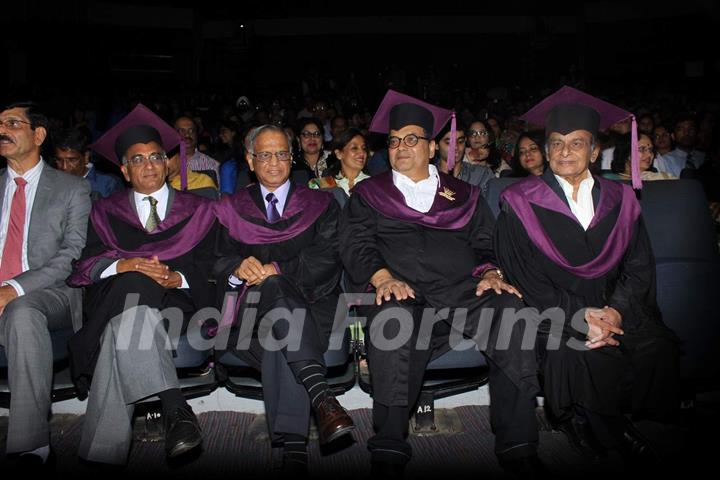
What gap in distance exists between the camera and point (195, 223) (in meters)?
3.78

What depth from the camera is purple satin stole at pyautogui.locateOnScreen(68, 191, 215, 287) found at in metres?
3.62

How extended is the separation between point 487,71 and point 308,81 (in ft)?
21.2

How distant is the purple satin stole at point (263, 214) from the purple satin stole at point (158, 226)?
0.39 ft

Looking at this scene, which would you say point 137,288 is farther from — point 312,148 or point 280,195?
point 312,148

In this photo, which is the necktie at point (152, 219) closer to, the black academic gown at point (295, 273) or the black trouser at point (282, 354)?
the black academic gown at point (295, 273)

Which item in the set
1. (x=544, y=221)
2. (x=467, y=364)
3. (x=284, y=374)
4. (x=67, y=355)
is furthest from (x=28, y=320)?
(x=544, y=221)

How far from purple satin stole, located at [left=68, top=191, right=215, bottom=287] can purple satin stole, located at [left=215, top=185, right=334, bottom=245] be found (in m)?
0.12

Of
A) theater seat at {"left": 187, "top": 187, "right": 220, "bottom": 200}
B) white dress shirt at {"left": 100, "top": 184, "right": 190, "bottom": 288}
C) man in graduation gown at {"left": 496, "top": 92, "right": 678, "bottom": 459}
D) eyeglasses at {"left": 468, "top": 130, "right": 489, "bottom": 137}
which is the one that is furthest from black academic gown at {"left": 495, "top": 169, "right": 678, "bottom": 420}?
eyeglasses at {"left": 468, "top": 130, "right": 489, "bottom": 137}

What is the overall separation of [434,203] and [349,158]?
64.4 inches


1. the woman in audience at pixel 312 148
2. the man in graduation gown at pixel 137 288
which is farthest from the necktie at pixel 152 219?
the woman in audience at pixel 312 148

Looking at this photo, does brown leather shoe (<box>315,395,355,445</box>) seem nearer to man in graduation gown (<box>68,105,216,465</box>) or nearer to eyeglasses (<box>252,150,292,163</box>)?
man in graduation gown (<box>68,105,216,465</box>)

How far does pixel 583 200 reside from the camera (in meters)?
3.64

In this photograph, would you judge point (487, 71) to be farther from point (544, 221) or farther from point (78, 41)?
point (544, 221)

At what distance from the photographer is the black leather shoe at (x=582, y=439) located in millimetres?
3330
